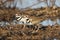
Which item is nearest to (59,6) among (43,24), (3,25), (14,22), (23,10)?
(43,24)

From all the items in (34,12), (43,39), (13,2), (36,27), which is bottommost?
(43,39)

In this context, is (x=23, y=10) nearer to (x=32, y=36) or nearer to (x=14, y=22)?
(x=14, y=22)

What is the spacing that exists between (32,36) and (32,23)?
13 cm

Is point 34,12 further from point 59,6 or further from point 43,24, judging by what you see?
point 59,6

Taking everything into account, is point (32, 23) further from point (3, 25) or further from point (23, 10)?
point (3, 25)

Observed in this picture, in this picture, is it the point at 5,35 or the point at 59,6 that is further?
the point at 59,6

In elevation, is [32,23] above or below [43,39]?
above

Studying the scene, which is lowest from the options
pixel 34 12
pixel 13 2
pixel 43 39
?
pixel 43 39

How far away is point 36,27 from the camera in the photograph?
160 centimetres

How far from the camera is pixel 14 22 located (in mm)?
1613

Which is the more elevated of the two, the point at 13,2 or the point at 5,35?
the point at 13,2

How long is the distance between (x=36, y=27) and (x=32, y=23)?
→ 55mm

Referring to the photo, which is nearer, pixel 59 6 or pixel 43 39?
pixel 43 39

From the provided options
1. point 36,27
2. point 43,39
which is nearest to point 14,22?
point 36,27
